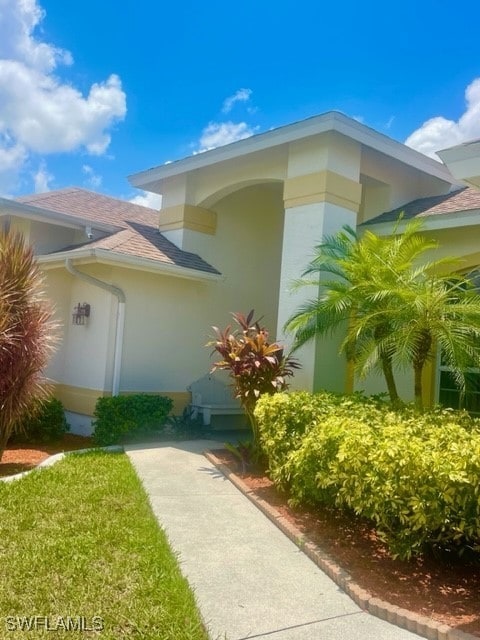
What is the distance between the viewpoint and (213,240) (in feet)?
42.6

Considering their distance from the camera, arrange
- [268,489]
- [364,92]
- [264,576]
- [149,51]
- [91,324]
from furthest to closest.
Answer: [149,51] → [91,324] → [364,92] → [268,489] → [264,576]

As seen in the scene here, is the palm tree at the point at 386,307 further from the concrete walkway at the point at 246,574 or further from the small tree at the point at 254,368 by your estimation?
the concrete walkway at the point at 246,574

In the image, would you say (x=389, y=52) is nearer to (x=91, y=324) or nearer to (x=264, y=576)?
(x=91, y=324)

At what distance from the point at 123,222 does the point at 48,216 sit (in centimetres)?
209

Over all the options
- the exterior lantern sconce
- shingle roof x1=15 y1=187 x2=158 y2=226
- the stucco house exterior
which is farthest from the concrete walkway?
shingle roof x1=15 y1=187 x2=158 y2=226

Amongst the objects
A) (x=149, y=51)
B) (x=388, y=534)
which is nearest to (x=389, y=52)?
(x=149, y=51)

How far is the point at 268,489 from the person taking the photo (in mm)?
7105

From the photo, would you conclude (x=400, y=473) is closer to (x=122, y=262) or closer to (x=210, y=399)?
(x=122, y=262)

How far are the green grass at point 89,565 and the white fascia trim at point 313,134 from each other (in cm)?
658

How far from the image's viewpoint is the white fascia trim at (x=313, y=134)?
923 centimetres

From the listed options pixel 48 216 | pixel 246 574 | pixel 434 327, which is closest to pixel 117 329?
pixel 48 216

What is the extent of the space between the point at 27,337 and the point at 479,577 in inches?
260

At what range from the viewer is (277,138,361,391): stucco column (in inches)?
374

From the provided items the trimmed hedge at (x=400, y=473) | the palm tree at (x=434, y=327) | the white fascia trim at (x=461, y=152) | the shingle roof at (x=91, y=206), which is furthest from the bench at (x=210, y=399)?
the white fascia trim at (x=461, y=152)
